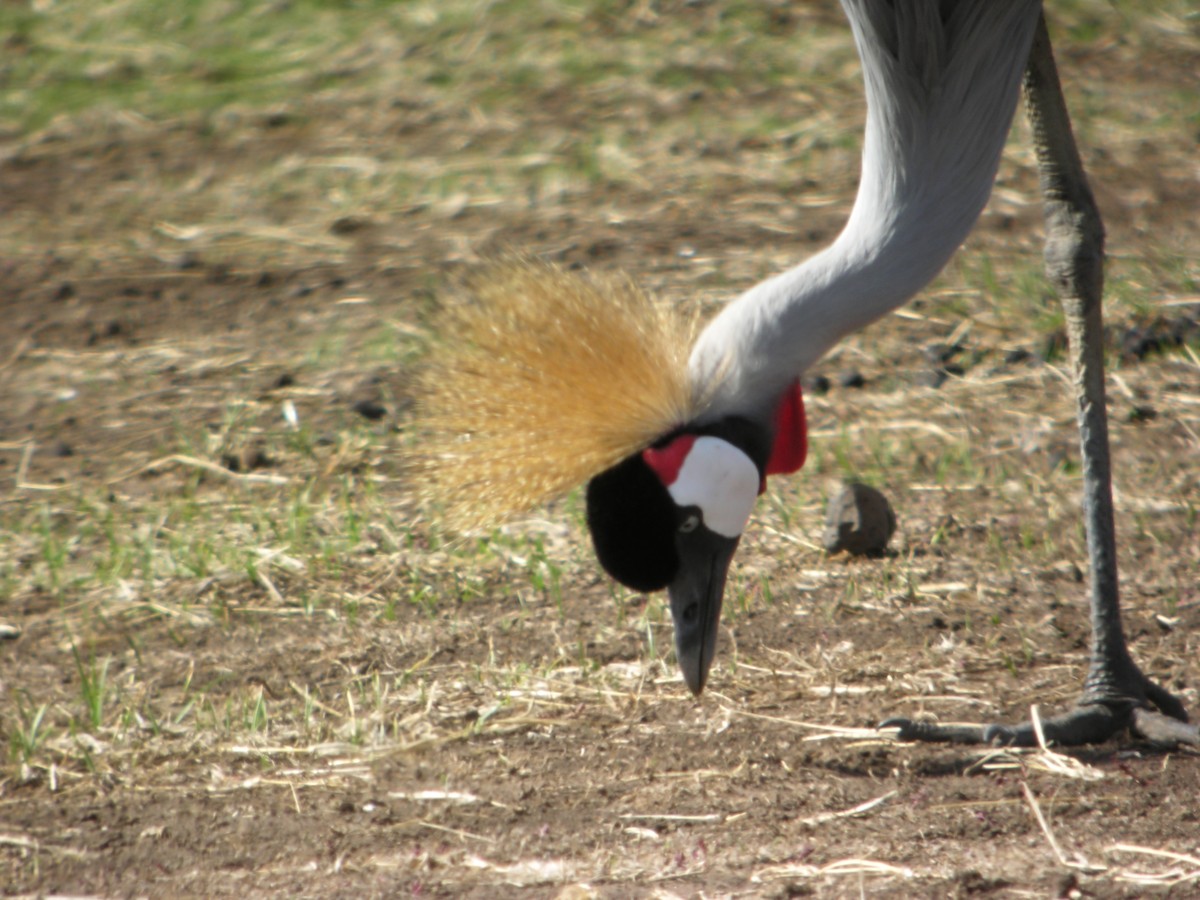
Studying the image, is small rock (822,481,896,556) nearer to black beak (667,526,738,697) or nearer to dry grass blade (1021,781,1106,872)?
black beak (667,526,738,697)

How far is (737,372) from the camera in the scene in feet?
7.68

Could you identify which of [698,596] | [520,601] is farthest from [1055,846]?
[520,601]

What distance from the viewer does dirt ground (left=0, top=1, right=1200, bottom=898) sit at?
7.20 ft

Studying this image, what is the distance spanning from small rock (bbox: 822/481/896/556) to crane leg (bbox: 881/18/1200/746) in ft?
1.74

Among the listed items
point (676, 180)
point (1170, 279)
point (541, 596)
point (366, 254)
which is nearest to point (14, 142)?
point (366, 254)

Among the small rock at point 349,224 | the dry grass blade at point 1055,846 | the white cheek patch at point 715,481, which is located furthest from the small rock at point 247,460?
the dry grass blade at point 1055,846

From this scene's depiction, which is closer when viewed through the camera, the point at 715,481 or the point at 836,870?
the point at 836,870

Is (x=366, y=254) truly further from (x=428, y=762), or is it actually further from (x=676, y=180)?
(x=428, y=762)

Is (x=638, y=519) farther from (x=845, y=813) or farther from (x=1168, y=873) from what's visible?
(x=1168, y=873)

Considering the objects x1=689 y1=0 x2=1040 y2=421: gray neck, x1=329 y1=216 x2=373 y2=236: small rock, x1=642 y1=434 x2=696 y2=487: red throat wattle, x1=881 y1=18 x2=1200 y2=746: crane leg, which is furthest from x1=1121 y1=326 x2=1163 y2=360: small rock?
x1=329 y1=216 x2=373 y2=236: small rock

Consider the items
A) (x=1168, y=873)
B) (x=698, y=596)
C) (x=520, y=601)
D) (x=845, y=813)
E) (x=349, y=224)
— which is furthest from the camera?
(x=349, y=224)

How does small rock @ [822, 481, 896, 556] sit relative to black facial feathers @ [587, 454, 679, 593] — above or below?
below

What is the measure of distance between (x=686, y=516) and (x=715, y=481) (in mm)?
66

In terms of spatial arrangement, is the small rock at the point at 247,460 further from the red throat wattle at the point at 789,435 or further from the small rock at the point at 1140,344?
the small rock at the point at 1140,344
